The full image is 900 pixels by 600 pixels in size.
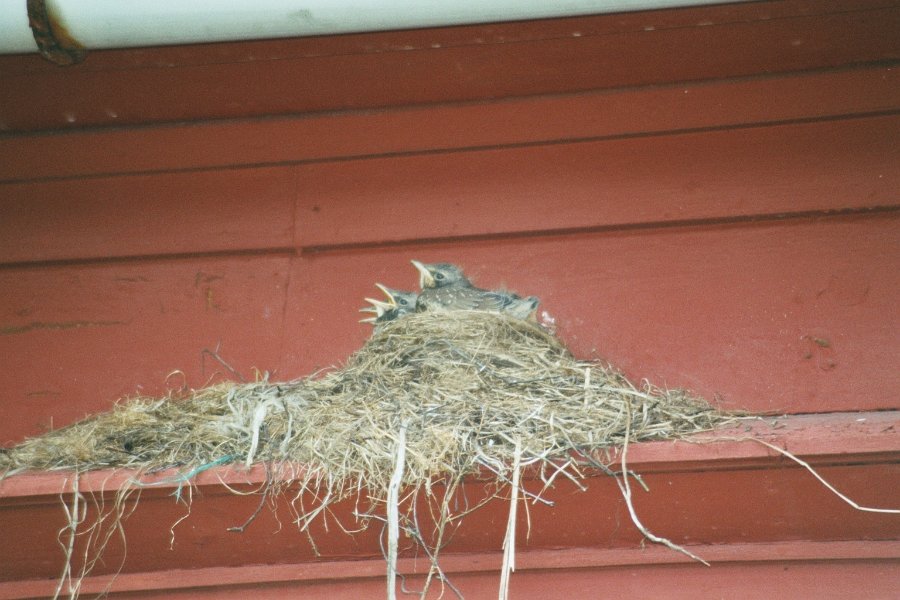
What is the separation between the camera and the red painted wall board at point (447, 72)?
2793 millimetres

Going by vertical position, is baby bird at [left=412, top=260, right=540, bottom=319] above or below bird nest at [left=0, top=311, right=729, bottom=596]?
above

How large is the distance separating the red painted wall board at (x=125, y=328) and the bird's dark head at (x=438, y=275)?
1.39 feet

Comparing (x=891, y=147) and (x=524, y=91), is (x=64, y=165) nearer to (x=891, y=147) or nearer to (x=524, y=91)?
(x=524, y=91)

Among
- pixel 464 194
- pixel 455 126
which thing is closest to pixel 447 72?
pixel 455 126

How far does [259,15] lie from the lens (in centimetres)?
225

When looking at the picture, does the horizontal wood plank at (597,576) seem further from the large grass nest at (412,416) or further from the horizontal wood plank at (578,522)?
the large grass nest at (412,416)

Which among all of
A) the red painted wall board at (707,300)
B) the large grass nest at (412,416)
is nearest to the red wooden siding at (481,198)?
the red painted wall board at (707,300)

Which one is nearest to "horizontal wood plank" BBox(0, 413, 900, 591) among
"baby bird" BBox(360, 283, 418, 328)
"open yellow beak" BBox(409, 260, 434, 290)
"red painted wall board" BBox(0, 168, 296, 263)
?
"baby bird" BBox(360, 283, 418, 328)

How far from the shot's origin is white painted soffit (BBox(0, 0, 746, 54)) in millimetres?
2230

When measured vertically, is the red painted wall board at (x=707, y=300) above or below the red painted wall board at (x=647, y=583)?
above

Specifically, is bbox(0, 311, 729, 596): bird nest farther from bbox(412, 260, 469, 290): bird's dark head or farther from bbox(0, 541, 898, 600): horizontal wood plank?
bbox(412, 260, 469, 290): bird's dark head

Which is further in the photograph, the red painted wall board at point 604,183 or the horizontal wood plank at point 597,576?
the red painted wall board at point 604,183

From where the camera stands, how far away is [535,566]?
2.28 m

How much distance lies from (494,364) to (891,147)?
53.1 inches
